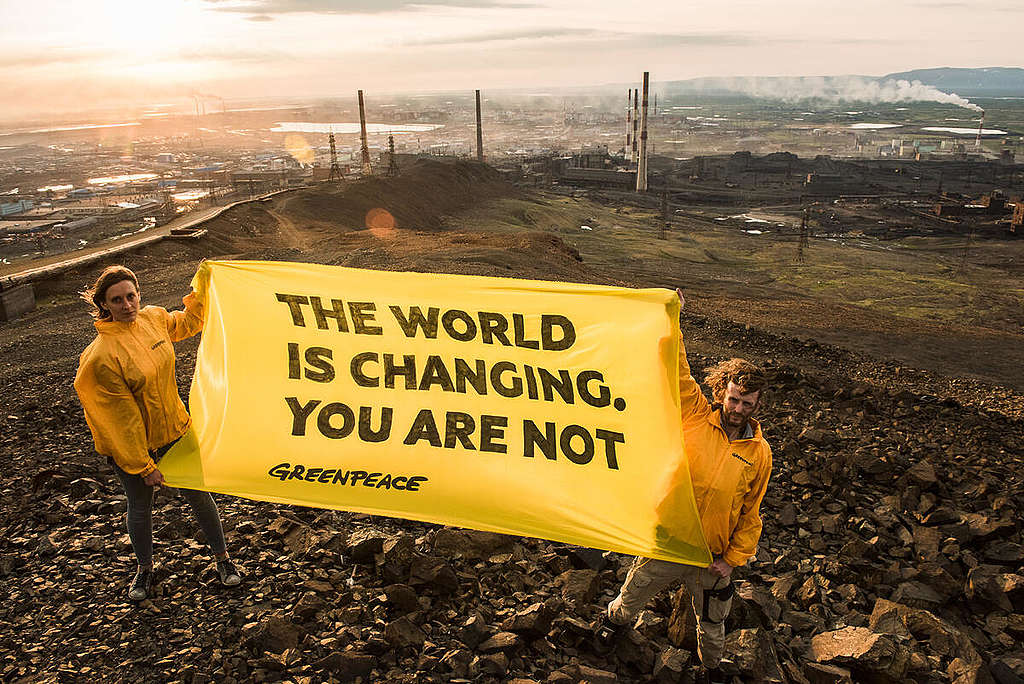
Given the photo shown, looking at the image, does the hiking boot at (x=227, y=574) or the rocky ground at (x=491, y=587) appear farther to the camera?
the hiking boot at (x=227, y=574)

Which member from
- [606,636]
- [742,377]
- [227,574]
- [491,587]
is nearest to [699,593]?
[606,636]

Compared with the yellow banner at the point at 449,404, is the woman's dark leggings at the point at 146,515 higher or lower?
lower

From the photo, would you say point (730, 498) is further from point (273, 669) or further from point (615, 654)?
point (273, 669)

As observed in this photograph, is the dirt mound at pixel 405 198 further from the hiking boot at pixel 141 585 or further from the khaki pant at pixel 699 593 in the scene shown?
the khaki pant at pixel 699 593

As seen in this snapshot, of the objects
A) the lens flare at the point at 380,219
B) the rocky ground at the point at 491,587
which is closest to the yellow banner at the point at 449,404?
the rocky ground at the point at 491,587

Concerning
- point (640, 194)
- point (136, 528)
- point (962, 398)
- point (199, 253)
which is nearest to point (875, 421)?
point (962, 398)

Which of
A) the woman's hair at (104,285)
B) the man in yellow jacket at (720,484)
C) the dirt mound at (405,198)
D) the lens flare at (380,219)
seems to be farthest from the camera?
the lens flare at (380,219)
